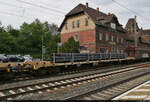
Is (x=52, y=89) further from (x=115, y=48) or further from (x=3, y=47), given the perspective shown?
(x=3, y=47)

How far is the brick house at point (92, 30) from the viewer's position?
30.0 m

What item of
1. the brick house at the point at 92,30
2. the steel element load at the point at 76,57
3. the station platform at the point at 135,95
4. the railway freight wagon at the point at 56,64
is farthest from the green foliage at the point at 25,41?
the station platform at the point at 135,95

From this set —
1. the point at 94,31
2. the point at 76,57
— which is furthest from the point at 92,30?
the point at 76,57

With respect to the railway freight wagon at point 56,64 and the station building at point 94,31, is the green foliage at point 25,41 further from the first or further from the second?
the railway freight wagon at point 56,64

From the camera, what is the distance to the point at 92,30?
2992 centimetres

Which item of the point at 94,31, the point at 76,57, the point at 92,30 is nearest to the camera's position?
the point at 76,57

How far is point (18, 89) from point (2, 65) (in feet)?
8.72

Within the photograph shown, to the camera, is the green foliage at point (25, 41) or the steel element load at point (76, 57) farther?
the green foliage at point (25, 41)

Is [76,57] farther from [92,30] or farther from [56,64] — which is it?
[92,30]

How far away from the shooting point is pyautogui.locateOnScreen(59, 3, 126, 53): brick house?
3005cm

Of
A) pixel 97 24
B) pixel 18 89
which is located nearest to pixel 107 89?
pixel 18 89

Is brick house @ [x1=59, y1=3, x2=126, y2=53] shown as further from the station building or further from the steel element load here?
the steel element load

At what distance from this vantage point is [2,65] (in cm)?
934

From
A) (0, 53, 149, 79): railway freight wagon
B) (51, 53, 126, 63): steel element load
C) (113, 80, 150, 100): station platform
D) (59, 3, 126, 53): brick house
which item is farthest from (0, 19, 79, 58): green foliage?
(113, 80, 150, 100): station platform
